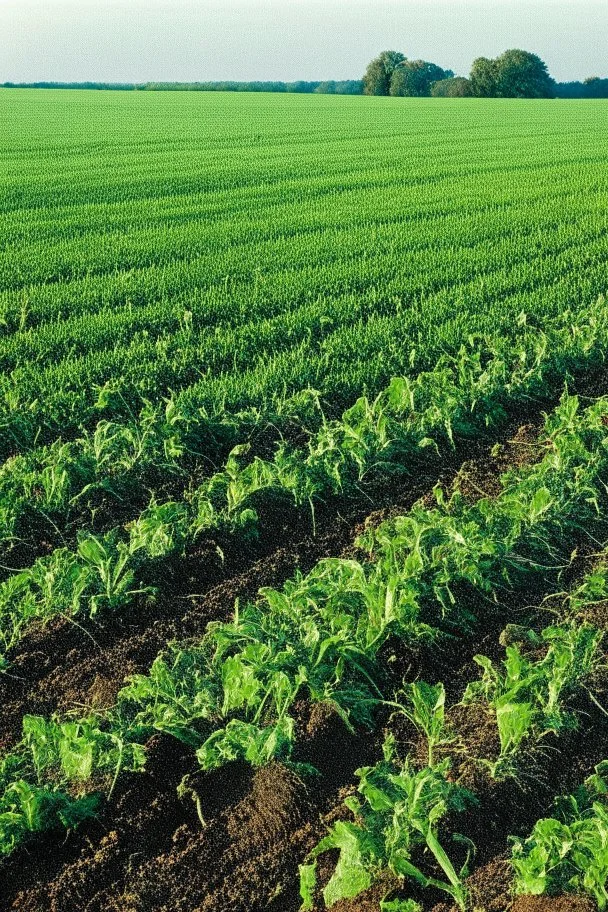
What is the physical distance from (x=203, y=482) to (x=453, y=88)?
285 ft

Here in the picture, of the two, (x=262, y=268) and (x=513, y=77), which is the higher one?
(x=513, y=77)

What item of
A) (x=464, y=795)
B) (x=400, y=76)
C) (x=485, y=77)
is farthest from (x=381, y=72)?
(x=464, y=795)

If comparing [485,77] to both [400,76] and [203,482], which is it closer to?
[400,76]

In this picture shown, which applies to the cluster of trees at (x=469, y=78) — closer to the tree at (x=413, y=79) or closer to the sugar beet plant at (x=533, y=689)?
the tree at (x=413, y=79)

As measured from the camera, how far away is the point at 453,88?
81312 mm

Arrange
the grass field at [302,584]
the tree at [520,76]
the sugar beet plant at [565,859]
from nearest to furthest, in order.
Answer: the sugar beet plant at [565,859]
the grass field at [302,584]
the tree at [520,76]

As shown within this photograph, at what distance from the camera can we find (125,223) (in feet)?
37.7

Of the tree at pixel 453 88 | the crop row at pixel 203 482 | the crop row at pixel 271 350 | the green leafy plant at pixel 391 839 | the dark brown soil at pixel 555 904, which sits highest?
the tree at pixel 453 88

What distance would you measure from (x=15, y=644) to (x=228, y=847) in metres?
1.50

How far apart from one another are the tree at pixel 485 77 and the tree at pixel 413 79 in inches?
198

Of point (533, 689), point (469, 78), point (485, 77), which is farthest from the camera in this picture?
point (469, 78)

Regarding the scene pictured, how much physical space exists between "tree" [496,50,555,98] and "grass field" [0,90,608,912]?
7899 cm

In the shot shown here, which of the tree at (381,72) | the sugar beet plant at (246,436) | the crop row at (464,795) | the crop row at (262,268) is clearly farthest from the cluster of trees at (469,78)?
the crop row at (464,795)

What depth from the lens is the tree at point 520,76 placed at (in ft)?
255
